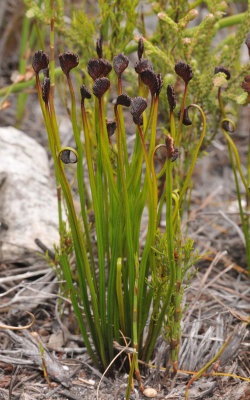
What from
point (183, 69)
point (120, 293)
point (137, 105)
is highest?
point (183, 69)

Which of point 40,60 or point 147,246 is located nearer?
point 40,60

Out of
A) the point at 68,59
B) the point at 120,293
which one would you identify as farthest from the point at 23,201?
the point at 68,59

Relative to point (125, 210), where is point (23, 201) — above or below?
above

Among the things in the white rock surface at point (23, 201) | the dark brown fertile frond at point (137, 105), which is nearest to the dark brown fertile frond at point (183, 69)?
the dark brown fertile frond at point (137, 105)

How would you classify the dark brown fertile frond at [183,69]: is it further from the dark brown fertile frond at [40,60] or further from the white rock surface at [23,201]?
the white rock surface at [23,201]

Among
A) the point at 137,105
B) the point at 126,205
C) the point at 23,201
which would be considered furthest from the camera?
the point at 23,201

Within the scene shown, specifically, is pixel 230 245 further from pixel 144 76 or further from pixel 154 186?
pixel 144 76

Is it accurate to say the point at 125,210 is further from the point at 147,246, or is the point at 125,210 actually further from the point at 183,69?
the point at 183,69

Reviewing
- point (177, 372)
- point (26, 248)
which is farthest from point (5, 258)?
point (177, 372)

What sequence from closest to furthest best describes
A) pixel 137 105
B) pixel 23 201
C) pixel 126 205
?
pixel 137 105
pixel 126 205
pixel 23 201

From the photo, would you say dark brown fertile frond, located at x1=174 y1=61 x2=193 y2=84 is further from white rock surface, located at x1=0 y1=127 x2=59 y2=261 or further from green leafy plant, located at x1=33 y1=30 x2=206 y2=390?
white rock surface, located at x1=0 y1=127 x2=59 y2=261
